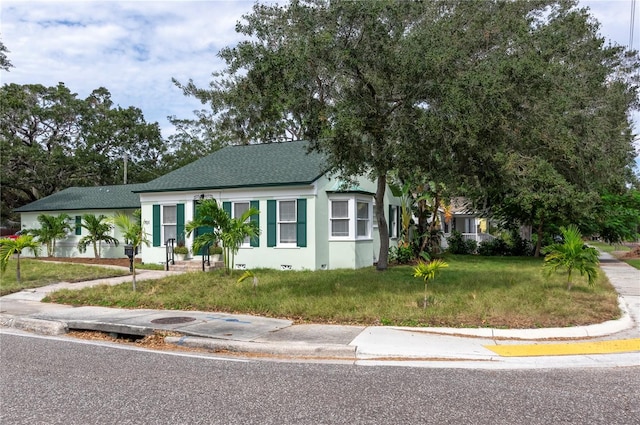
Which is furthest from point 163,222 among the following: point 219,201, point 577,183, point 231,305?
point 577,183

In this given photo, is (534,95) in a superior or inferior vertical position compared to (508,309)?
superior

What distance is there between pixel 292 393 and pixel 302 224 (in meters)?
12.4

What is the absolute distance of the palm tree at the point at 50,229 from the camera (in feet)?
81.0

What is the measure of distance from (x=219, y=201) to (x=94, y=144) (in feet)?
79.0

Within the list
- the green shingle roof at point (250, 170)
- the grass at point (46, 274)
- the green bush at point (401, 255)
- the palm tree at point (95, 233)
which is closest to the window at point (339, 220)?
the green shingle roof at point (250, 170)

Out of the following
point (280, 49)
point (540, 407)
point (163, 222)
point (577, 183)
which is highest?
point (280, 49)

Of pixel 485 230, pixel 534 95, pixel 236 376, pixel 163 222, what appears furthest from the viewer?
pixel 485 230

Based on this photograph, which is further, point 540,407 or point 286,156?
point 286,156

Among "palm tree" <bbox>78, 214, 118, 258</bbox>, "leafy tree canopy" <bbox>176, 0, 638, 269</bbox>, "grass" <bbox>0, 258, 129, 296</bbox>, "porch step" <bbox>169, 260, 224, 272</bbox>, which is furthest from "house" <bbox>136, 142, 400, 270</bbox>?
"leafy tree canopy" <bbox>176, 0, 638, 269</bbox>

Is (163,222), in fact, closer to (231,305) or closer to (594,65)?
(231,305)

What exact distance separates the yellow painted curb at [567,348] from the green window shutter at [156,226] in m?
15.7

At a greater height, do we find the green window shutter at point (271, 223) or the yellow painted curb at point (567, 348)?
the green window shutter at point (271, 223)

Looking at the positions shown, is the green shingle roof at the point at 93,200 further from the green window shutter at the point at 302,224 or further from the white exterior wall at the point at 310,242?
the green window shutter at the point at 302,224

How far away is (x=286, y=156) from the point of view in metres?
20.8
